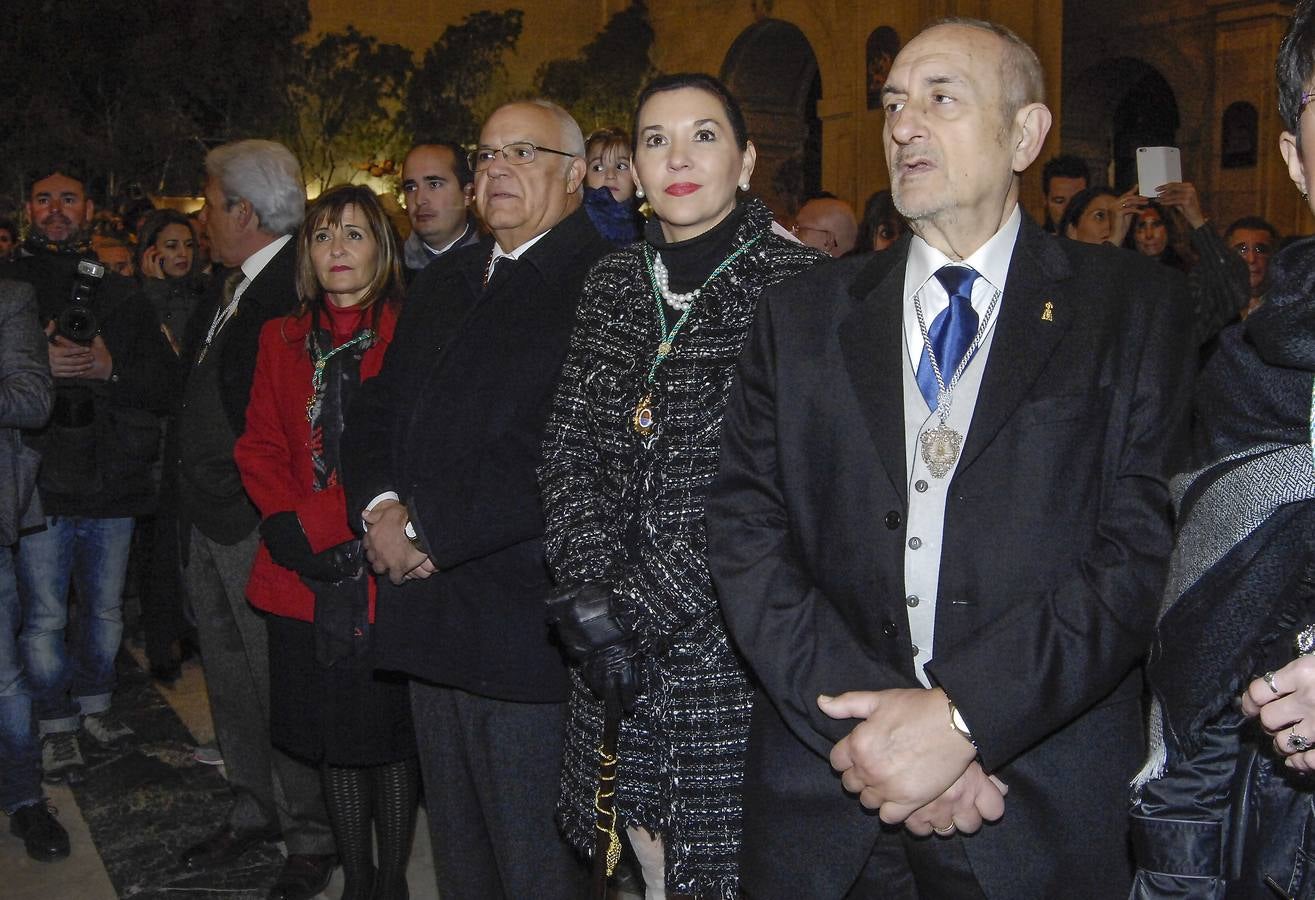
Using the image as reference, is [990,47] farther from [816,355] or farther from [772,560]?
[772,560]

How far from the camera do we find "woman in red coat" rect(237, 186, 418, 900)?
11.0 ft

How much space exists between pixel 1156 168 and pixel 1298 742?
3.01m

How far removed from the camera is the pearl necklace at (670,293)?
2605 millimetres

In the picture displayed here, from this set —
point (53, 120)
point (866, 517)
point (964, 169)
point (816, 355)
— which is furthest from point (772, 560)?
point (53, 120)

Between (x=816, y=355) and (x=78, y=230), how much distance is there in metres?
3.97

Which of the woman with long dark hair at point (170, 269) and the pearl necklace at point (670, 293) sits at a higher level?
the woman with long dark hair at point (170, 269)

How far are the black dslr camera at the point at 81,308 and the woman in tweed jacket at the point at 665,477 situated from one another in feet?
8.93

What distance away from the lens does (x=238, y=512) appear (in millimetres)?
3994

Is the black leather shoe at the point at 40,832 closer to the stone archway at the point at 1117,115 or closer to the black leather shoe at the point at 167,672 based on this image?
the black leather shoe at the point at 167,672

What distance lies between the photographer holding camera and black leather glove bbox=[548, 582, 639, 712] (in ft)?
10.2

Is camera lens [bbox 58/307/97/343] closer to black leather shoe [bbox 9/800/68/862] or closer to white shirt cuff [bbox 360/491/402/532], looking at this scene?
black leather shoe [bbox 9/800/68/862]

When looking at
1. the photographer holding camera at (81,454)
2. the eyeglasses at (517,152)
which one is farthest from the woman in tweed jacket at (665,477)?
the photographer holding camera at (81,454)

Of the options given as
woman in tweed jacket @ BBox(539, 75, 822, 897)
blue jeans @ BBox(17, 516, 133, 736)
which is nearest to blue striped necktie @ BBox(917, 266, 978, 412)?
woman in tweed jacket @ BBox(539, 75, 822, 897)

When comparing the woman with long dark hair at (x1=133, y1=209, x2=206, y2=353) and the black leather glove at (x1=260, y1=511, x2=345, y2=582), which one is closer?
the black leather glove at (x1=260, y1=511, x2=345, y2=582)
